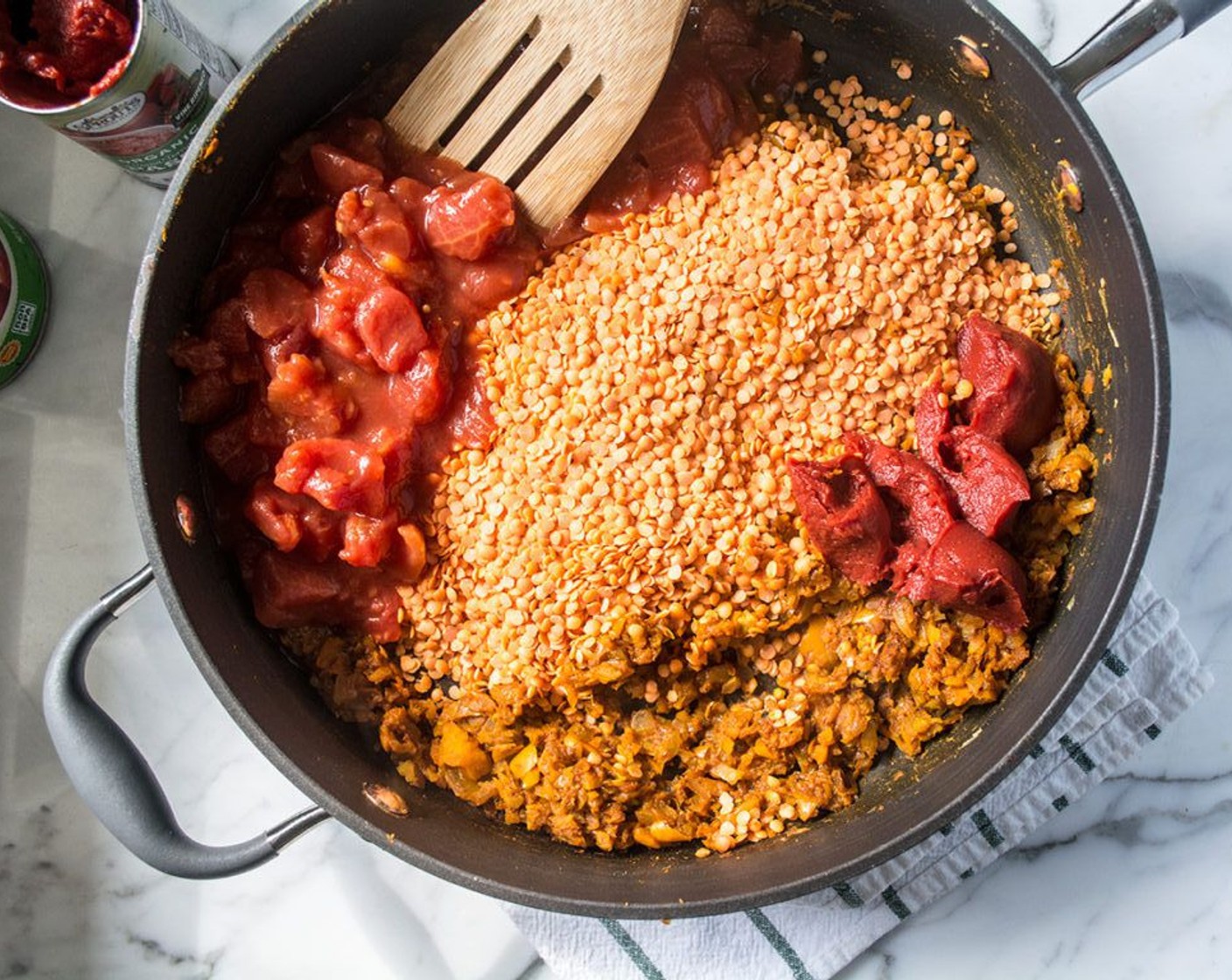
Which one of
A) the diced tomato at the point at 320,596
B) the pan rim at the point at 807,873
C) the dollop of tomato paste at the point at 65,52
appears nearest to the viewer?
the pan rim at the point at 807,873

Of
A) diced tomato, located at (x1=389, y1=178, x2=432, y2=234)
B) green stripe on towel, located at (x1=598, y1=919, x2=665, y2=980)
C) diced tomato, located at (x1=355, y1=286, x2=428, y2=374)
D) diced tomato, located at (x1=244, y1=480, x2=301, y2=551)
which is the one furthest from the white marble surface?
diced tomato, located at (x1=355, y1=286, x2=428, y2=374)

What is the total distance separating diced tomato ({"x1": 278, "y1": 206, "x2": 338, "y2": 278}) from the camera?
212 centimetres

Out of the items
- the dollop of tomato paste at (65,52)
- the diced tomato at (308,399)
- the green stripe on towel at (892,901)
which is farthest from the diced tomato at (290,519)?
the green stripe on towel at (892,901)

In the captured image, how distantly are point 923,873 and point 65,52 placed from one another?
6.79ft

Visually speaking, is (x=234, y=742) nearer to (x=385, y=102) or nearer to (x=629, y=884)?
(x=629, y=884)

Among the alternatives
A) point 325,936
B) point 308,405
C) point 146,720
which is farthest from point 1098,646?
point 146,720

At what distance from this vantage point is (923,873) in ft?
7.31

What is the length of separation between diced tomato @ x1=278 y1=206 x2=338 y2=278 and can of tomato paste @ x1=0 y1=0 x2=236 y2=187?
0.87ft

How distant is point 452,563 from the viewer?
84.0 inches

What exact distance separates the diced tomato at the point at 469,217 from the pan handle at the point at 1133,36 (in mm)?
923

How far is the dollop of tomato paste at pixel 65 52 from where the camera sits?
1.99m

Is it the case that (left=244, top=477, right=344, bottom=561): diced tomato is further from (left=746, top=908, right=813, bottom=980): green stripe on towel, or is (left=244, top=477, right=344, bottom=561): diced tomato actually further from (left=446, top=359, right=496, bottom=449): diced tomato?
(left=746, top=908, right=813, bottom=980): green stripe on towel

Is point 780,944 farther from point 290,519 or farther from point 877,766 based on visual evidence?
point 290,519

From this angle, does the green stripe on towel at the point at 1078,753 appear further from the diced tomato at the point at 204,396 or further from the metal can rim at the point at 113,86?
the metal can rim at the point at 113,86
